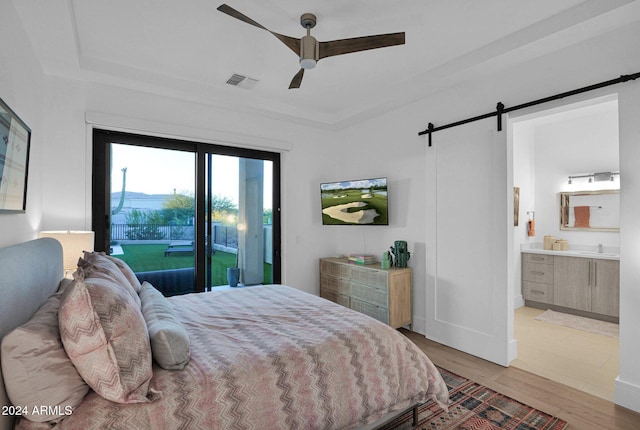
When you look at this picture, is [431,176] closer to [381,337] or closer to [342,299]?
[342,299]

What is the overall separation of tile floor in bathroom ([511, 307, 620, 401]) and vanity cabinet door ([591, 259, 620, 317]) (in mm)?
627

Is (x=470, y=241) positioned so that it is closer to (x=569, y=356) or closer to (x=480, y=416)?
(x=569, y=356)

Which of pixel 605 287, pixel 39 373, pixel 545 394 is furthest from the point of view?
pixel 605 287

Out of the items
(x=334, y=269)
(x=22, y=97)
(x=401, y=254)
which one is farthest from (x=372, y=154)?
(x=22, y=97)

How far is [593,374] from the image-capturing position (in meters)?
2.76

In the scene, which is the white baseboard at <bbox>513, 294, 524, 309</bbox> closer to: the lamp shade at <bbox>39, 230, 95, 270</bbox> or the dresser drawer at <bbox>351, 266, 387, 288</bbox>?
the dresser drawer at <bbox>351, 266, 387, 288</bbox>

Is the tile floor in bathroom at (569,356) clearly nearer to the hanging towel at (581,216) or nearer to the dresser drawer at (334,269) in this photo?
the hanging towel at (581,216)

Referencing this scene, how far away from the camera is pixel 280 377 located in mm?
1558

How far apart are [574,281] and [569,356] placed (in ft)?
5.33

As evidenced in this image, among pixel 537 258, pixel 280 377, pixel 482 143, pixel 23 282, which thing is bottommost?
pixel 280 377

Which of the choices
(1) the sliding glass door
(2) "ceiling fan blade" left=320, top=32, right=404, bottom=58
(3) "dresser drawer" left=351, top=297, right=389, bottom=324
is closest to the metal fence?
(1) the sliding glass door

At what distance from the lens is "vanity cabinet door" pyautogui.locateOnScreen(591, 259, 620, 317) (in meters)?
3.97

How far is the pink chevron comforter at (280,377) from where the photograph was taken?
1314 millimetres

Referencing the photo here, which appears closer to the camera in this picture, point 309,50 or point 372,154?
point 309,50
